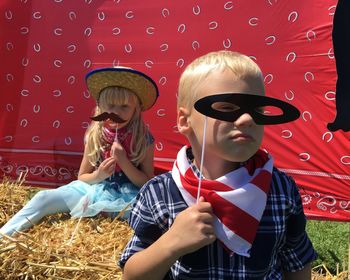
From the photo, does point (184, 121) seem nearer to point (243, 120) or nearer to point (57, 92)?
point (243, 120)

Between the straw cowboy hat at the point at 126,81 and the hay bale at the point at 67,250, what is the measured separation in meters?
0.86

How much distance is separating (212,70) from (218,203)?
1.12 feet

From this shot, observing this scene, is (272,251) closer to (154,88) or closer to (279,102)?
(279,102)

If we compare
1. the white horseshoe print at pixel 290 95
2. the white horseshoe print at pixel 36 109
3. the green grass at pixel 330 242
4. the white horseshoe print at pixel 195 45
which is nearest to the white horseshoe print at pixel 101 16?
the white horseshoe print at pixel 195 45

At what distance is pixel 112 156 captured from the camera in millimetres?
3090

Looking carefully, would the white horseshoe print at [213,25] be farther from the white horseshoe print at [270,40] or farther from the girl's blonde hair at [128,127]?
the girl's blonde hair at [128,127]

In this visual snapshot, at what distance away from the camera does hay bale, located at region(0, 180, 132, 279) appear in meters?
2.18

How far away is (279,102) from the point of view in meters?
1.21

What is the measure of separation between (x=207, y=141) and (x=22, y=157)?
10.7 ft

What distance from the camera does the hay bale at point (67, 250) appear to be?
2.18 metres

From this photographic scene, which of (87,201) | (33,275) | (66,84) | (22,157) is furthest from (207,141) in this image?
(22,157)

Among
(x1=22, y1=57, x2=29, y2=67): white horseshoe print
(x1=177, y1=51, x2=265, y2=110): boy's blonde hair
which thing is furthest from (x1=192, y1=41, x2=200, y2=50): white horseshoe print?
(x1=177, y1=51, x2=265, y2=110): boy's blonde hair

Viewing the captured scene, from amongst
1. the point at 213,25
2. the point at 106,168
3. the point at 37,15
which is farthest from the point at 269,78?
the point at 37,15

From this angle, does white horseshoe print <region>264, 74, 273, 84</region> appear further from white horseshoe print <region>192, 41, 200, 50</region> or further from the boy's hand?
the boy's hand
